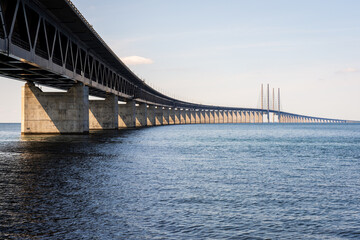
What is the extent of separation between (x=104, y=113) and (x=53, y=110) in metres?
28.2

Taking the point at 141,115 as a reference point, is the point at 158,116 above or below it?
above

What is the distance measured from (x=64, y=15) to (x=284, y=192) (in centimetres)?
3199

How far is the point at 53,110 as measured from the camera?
57125 mm

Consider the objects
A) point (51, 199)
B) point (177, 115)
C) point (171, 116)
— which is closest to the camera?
point (51, 199)

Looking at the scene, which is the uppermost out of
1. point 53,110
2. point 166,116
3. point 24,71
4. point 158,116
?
point 24,71

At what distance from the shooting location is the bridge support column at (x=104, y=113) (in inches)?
3290

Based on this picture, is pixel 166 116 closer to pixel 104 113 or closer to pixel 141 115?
pixel 141 115

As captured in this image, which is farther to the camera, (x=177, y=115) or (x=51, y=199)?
(x=177, y=115)

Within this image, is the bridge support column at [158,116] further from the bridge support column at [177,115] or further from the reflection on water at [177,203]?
the reflection on water at [177,203]

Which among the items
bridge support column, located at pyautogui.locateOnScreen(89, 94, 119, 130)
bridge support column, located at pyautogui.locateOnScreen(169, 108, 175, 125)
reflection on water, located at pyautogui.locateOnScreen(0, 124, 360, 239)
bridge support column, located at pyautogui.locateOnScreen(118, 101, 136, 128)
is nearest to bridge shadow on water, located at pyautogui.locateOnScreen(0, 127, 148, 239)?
reflection on water, located at pyautogui.locateOnScreen(0, 124, 360, 239)

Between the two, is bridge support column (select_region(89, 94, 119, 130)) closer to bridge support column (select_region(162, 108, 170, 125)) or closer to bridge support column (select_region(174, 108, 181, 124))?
bridge support column (select_region(162, 108, 170, 125))

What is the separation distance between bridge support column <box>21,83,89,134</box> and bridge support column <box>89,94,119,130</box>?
24.6 metres

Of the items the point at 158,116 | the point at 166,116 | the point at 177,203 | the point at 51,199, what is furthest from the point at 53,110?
the point at 166,116

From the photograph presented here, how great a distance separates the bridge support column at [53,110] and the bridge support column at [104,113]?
24627 millimetres
